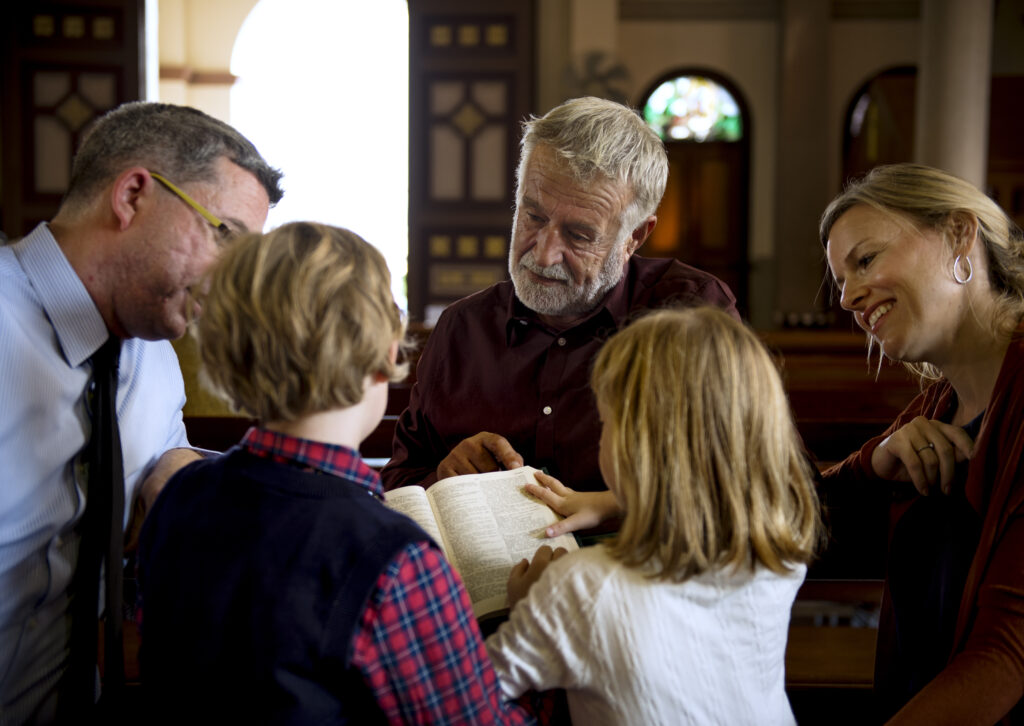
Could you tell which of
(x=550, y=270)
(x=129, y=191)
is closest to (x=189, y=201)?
(x=129, y=191)

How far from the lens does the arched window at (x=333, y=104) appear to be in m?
11.1

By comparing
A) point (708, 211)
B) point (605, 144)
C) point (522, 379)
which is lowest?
point (522, 379)

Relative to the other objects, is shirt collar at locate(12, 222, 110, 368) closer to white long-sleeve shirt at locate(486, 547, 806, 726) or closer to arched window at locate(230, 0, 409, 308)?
white long-sleeve shirt at locate(486, 547, 806, 726)

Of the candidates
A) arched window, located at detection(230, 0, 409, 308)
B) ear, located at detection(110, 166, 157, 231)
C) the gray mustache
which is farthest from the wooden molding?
ear, located at detection(110, 166, 157, 231)

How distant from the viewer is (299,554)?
103cm

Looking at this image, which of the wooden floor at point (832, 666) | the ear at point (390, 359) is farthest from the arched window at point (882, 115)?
the ear at point (390, 359)

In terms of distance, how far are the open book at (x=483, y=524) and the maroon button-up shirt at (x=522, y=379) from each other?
0.36 metres

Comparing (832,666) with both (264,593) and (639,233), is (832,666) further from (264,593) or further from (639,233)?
(264,593)

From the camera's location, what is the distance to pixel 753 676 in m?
1.22

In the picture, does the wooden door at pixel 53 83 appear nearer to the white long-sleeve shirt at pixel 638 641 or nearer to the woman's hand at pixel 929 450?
the woman's hand at pixel 929 450

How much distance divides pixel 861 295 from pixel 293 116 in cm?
1083

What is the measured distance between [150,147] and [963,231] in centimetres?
142

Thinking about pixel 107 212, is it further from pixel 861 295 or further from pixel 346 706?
pixel 861 295

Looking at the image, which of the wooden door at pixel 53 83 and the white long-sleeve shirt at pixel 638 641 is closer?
the white long-sleeve shirt at pixel 638 641
